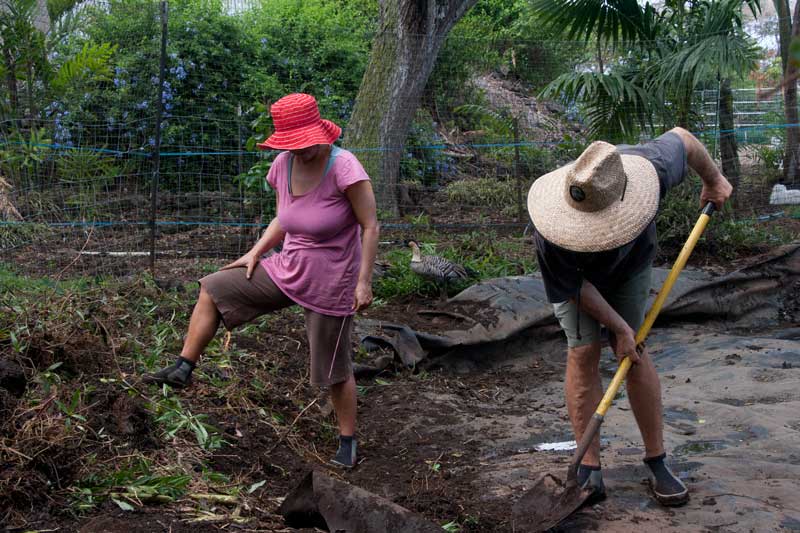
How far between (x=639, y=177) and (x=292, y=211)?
1.65 meters

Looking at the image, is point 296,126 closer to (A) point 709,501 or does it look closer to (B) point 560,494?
(B) point 560,494

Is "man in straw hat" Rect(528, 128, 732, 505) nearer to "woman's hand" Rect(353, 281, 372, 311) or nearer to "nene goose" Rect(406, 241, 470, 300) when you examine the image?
"woman's hand" Rect(353, 281, 372, 311)

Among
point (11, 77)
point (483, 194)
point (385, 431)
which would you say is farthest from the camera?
point (483, 194)

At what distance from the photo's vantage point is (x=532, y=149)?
1008cm

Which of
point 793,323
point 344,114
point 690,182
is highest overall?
point 344,114

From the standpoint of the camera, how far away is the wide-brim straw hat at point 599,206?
316 centimetres

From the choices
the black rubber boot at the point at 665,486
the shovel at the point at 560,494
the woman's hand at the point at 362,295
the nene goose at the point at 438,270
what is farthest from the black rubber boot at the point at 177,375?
the nene goose at the point at 438,270

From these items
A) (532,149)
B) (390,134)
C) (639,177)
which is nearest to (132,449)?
(639,177)

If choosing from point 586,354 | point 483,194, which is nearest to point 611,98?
point 483,194

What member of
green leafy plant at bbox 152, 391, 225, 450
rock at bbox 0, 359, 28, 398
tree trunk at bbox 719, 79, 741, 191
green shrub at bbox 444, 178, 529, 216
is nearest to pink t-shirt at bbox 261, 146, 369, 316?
green leafy plant at bbox 152, 391, 225, 450

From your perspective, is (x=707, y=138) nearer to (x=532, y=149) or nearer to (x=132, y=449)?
(x=532, y=149)

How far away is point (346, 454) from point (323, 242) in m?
1.06

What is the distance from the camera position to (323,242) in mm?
4086

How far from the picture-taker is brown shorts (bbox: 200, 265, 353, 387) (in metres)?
4.09
